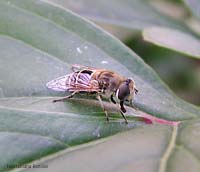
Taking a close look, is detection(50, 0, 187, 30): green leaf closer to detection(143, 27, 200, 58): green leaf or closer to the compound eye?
detection(143, 27, 200, 58): green leaf

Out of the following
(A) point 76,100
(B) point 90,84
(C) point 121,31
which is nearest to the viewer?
(A) point 76,100

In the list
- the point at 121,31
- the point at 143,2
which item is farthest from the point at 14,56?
the point at 121,31

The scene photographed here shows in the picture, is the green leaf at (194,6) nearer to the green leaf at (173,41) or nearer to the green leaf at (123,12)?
the green leaf at (173,41)

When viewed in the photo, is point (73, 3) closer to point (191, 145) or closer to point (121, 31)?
point (121, 31)

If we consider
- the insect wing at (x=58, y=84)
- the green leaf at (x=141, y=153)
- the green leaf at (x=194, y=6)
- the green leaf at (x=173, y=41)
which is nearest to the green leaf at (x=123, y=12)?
the green leaf at (x=194, y=6)

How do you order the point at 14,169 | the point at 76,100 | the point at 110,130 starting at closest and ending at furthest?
the point at 14,169 → the point at 110,130 → the point at 76,100

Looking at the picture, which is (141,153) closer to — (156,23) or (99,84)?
(99,84)
